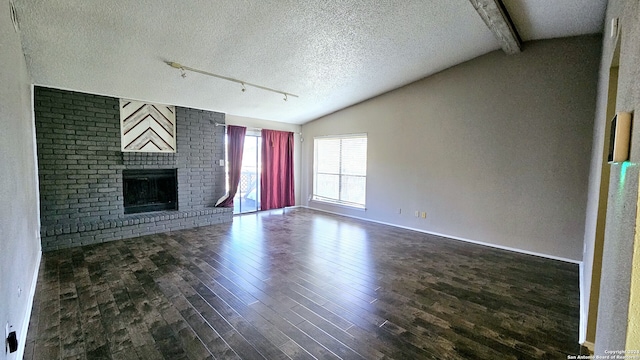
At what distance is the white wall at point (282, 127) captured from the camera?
21.1 ft

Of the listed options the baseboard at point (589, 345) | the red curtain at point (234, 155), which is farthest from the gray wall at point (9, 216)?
the red curtain at point (234, 155)

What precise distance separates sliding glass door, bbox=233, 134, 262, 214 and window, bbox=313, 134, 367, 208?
1.52 m

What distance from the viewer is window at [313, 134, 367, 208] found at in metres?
6.42

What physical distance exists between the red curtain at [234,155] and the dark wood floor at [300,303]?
6.52 feet

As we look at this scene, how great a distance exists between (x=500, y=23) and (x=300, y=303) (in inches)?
152

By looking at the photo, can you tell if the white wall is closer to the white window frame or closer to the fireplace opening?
the white window frame

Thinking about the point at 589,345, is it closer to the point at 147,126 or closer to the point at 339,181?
the point at 339,181

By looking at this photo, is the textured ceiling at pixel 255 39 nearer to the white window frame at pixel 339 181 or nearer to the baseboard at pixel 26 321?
the white window frame at pixel 339 181

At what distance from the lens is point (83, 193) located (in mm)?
4387

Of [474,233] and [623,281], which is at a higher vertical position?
[623,281]

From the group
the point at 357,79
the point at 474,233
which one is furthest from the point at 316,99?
the point at 474,233

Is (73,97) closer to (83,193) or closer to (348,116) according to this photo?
(83,193)

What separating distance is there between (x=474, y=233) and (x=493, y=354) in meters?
2.97

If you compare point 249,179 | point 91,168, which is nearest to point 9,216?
point 91,168
